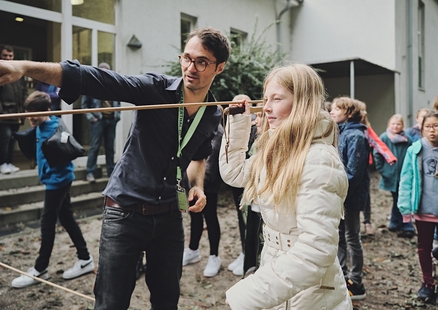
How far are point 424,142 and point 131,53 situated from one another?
22.3ft

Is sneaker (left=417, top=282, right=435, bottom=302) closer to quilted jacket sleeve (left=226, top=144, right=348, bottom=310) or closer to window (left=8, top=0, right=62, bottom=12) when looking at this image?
quilted jacket sleeve (left=226, top=144, right=348, bottom=310)

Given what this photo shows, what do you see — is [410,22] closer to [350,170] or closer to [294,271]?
[350,170]

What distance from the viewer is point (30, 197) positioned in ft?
21.9

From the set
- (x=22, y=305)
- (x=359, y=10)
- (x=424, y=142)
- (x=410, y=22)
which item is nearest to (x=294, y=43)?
(x=359, y=10)

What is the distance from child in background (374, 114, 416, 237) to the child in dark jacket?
4534mm

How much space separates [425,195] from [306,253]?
9.70 ft

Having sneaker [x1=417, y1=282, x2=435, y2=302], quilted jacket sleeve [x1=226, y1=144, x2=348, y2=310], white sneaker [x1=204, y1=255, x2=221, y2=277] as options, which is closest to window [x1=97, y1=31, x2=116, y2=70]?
white sneaker [x1=204, y1=255, x2=221, y2=277]

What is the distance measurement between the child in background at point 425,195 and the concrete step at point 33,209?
5244mm

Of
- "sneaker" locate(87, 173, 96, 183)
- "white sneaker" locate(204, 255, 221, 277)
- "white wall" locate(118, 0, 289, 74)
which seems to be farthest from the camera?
"white wall" locate(118, 0, 289, 74)

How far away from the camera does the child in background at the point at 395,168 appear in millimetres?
6180

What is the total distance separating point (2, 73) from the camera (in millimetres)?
1460

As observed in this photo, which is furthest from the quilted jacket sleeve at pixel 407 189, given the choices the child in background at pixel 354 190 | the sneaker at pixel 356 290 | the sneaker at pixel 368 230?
the sneaker at pixel 368 230

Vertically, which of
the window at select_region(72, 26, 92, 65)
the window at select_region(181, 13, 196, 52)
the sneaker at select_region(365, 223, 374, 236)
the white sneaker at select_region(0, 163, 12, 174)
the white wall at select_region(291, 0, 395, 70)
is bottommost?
the sneaker at select_region(365, 223, 374, 236)

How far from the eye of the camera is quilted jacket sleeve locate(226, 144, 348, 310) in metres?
1.48
